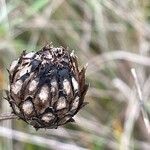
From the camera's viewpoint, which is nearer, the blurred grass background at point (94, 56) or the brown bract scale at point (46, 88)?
the brown bract scale at point (46, 88)

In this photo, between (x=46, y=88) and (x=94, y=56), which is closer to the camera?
(x=46, y=88)

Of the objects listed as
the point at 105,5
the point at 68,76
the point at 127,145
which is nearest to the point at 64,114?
the point at 68,76

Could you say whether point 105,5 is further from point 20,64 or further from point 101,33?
point 20,64

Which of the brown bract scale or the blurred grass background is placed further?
the blurred grass background

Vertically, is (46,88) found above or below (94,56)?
below
